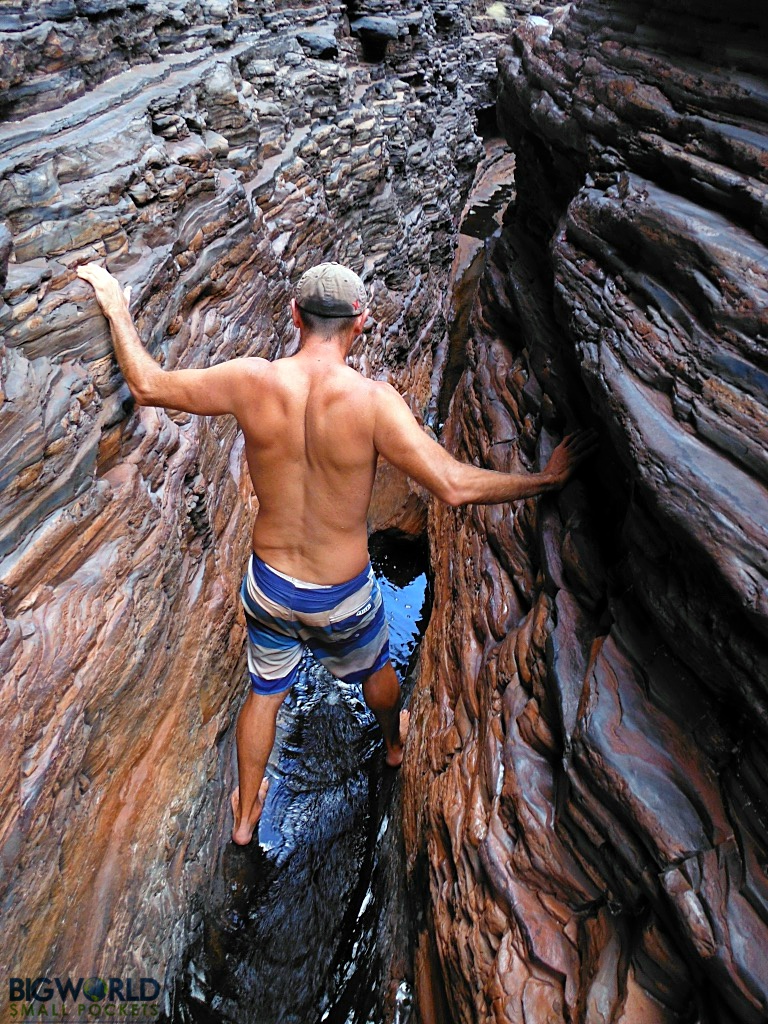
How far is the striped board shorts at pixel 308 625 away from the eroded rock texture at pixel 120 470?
0.45 metres

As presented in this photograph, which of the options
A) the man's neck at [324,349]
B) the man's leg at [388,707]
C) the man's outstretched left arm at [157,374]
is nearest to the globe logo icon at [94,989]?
the man's leg at [388,707]

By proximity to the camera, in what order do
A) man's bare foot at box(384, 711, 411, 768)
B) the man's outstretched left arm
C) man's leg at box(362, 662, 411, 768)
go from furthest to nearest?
man's bare foot at box(384, 711, 411, 768) → man's leg at box(362, 662, 411, 768) → the man's outstretched left arm

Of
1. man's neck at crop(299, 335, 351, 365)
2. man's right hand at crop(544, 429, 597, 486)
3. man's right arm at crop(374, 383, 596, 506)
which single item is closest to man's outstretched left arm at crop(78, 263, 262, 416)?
man's neck at crop(299, 335, 351, 365)

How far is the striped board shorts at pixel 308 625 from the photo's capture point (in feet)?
10.7

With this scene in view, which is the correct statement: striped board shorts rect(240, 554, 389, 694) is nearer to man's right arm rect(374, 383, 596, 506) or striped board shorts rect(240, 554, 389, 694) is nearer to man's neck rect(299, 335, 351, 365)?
man's right arm rect(374, 383, 596, 506)

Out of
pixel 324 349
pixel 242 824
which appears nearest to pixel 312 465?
pixel 324 349

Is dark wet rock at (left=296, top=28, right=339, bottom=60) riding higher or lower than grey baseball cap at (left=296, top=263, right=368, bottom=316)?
lower

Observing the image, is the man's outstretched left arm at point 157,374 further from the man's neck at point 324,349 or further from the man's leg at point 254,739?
the man's leg at point 254,739

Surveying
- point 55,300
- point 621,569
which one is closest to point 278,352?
point 55,300

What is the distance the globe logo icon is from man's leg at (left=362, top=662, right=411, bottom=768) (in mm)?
1668

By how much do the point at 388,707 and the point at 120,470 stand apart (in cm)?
186

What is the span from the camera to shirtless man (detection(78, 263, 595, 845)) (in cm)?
277

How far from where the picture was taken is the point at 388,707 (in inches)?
155

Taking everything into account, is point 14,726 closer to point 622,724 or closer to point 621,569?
point 622,724
